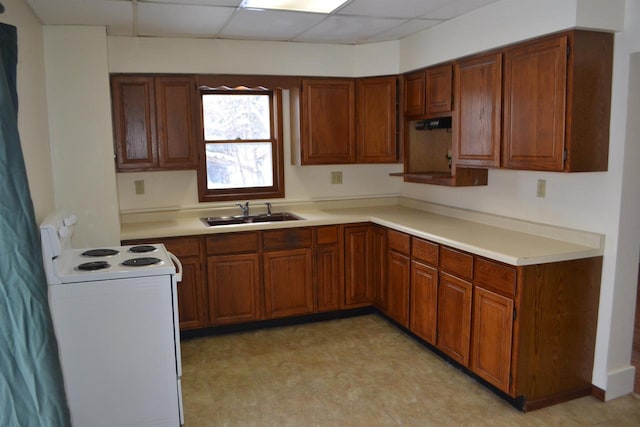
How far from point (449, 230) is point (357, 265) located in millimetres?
988

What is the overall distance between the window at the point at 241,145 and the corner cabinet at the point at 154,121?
A: 0.27 metres

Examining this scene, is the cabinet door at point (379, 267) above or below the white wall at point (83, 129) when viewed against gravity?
below

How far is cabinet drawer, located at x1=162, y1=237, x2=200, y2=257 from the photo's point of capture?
374 centimetres

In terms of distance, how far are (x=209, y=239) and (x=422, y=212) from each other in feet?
6.02

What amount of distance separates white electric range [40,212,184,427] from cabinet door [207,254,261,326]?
121 centimetres

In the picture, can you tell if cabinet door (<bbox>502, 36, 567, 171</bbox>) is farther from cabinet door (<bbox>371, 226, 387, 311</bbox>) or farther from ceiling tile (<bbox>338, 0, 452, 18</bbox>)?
cabinet door (<bbox>371, 226, 387, 311</bbox>)

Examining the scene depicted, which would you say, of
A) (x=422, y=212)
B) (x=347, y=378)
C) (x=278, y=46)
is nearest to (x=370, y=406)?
(x=347, y=378)

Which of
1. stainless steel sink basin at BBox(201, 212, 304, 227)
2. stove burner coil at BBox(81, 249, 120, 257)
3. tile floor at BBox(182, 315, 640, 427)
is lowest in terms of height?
tile floor at BBox(182, 315, 640, 427)

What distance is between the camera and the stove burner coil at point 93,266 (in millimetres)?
2600

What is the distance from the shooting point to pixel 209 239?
3.83m

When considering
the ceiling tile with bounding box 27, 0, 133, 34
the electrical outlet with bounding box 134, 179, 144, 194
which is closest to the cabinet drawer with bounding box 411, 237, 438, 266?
the electrical outlet with bounding box 134, 179, 144, 194

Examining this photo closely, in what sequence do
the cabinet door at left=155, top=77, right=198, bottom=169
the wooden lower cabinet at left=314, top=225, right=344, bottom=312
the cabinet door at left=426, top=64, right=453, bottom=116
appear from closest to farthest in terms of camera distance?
the cabinet door at left=426, top=64, right=453, bottom=116
the cabinet door at left=155, top=77, right=198, bottom=169
the wooden lower cabinet at left=314, top=225, right=344, bottom=312

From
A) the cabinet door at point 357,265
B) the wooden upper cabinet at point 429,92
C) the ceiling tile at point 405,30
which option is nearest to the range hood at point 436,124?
the wooden upper cabinet at point 429,92

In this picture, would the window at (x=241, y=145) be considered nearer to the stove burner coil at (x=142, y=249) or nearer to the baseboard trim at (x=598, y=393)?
the stove burner coil at (x=142, y=249)
